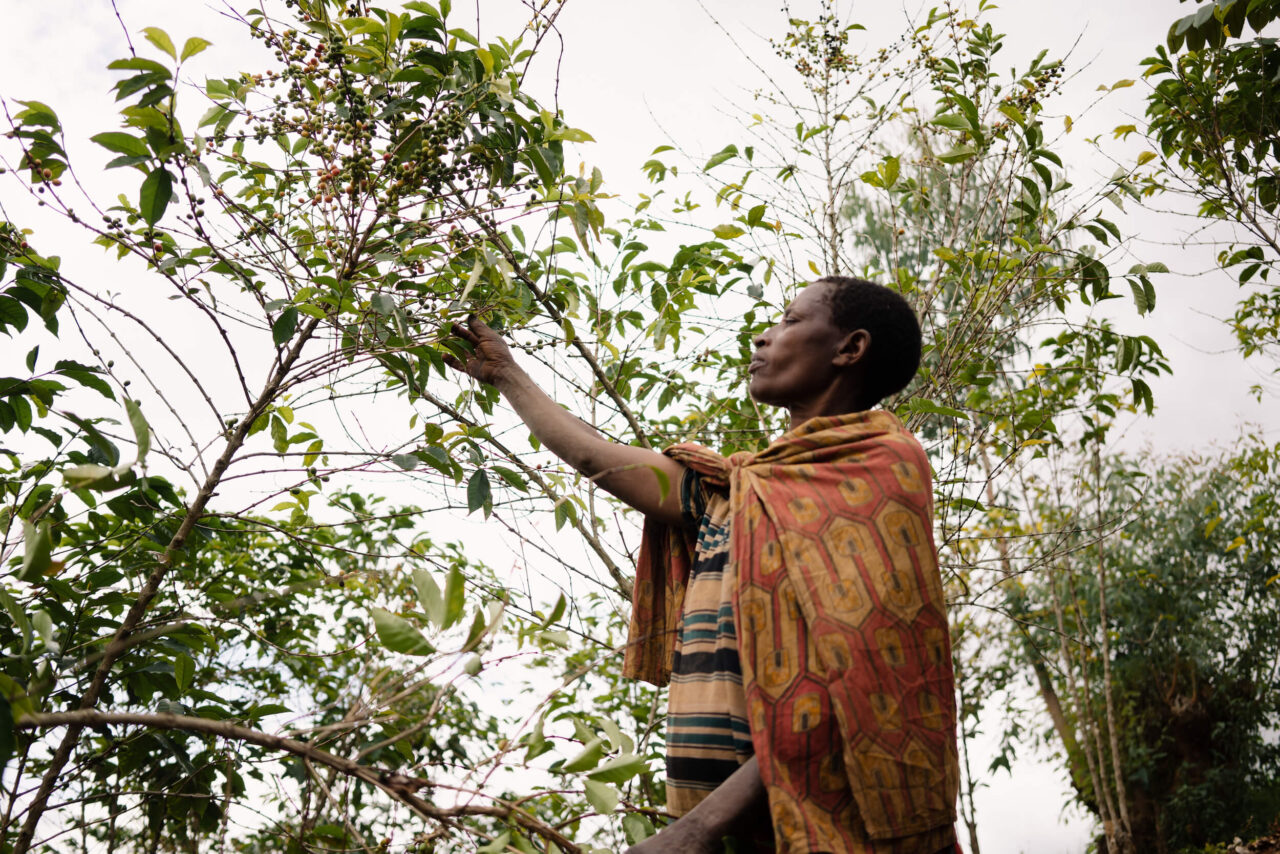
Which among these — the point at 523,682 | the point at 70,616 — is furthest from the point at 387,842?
the point at 523,682

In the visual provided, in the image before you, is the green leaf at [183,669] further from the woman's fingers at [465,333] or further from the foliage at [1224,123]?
the foliage at [1224,123]

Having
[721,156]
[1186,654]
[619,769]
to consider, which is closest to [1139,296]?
[721,156]

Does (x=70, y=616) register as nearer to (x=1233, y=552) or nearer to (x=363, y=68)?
(x=363, y=68)

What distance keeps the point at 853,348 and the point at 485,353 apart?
2.30 feet

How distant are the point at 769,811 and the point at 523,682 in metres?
4.56

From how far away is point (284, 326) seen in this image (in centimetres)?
172

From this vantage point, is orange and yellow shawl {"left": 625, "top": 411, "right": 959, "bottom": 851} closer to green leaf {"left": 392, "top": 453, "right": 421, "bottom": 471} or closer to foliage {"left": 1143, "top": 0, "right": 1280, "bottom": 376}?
green leaf {"left": 392, "top": 453, "right": 421, "bottom": 471}

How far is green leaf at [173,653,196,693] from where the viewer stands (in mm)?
1872

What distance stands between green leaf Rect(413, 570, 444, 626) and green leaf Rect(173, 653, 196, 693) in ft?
3.70

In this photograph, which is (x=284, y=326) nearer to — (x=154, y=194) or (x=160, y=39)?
(x=154, y=194)

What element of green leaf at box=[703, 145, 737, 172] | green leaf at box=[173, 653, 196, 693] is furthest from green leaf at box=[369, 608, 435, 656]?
green leaf at box=[703, 145, 737, 172]

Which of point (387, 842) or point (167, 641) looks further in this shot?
point (167, 641)

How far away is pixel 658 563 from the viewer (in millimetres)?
A: 1794

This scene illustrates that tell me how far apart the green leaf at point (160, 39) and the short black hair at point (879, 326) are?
1.11m
